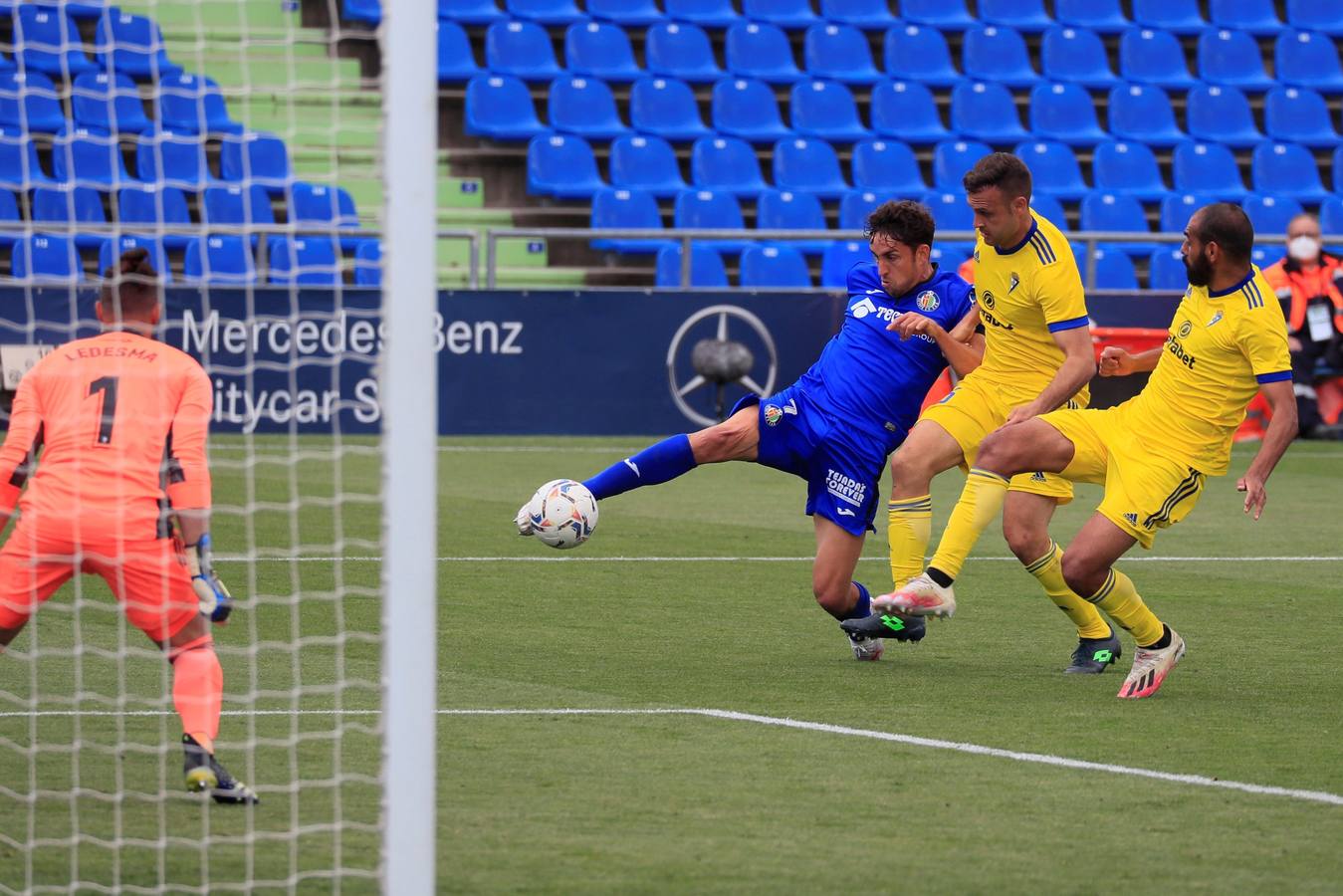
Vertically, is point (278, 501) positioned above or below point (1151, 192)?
below

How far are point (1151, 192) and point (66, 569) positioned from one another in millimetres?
17112

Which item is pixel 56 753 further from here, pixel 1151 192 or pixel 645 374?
pixel 1151 192

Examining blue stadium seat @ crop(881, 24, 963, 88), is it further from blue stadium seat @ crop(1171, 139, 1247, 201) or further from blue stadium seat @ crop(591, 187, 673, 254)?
blue stadium seat @ crop(591, 187, 673, 254)

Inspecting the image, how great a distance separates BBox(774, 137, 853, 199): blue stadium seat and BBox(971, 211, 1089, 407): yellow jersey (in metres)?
12.1

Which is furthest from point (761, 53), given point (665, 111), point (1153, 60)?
point (1153, 60)

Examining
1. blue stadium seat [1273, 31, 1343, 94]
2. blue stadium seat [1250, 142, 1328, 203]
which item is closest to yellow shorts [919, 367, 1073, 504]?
blue stadium seat [1250, 142, 1328, 203]

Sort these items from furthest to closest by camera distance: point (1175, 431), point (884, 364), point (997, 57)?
point (997, 57)
point (884, 364)
point (1175, 431)

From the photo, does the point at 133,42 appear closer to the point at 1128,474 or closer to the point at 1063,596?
the point at 1063,596

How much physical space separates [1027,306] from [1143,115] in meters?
15.1

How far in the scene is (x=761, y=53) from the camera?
68.1 feet

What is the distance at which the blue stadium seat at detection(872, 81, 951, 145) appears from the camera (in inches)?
817

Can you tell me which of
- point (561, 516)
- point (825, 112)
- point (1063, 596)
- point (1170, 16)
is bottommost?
point (1063, 596)

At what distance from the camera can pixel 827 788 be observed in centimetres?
540

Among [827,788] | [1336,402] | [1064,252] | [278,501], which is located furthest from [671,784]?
[1336,402]
